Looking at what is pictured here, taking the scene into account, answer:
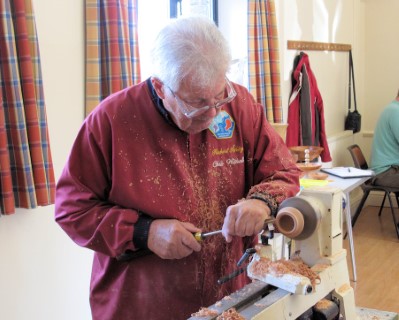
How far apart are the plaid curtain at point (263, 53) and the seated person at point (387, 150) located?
1.46 m

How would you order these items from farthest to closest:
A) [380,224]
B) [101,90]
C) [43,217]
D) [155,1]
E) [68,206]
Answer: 1. [380,224]
2. [155,1]
3. [101,90]
4. [43,217]
5. [68,206]

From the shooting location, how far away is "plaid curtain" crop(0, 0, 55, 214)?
1.71 meters

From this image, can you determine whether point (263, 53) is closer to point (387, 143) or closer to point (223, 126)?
point (387, 143)

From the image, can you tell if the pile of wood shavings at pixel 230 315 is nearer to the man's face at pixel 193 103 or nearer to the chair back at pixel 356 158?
→ the man's face at pixel 193 103

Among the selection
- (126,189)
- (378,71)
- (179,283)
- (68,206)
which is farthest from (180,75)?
(378,71)

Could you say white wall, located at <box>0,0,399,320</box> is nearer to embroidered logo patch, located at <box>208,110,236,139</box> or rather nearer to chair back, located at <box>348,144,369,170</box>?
embroidered logo patch, located at <box>208,110,236,139</box>

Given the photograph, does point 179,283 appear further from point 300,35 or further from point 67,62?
point 300,35

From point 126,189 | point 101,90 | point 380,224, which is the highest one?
point 101,90

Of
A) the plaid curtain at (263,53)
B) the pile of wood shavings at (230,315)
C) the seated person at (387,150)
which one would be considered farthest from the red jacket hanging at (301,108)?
the pile of wood shavings at (230,315)

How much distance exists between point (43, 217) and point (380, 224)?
12.0 ft

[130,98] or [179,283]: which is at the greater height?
[130,98]

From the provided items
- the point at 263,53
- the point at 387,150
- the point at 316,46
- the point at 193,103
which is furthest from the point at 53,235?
the point at 387,150

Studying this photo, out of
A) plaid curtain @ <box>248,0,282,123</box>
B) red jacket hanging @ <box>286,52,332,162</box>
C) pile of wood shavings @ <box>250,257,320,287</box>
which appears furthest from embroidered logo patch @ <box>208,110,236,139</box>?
red jacket hanging @ <box>286,52,332,162</box>

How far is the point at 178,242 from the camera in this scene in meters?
1.18
